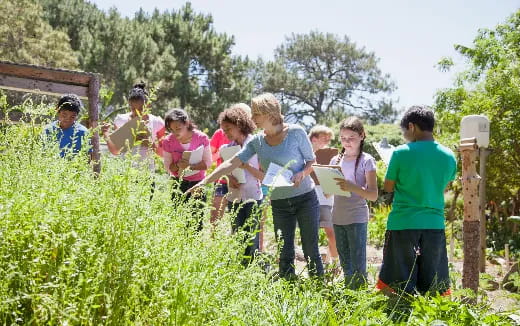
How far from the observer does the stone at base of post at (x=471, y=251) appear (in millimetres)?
3941

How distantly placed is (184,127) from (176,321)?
319 centimetres

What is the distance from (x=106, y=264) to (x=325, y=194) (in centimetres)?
242

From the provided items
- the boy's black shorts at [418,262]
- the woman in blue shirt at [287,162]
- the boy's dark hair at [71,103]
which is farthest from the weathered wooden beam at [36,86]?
the boy's black shorts at [418,262]

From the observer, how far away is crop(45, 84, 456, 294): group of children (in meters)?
3.27

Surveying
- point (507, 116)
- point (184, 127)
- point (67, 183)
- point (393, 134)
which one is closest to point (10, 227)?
point (67, 183)

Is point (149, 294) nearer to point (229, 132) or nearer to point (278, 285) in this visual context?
point (278, 285)

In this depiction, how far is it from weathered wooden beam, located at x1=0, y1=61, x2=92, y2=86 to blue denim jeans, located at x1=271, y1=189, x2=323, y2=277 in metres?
1.92

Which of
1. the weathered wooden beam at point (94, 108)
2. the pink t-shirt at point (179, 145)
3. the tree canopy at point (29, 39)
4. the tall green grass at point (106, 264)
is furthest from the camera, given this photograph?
the tree canopy at point (29, 39)

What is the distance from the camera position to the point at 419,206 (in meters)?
3.28

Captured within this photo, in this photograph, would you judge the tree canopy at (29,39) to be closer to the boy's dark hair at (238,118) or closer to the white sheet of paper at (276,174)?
the boy's dark hair at (238,118)

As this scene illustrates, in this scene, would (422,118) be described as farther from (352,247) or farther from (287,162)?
(352,247)

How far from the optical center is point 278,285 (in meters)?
2.88

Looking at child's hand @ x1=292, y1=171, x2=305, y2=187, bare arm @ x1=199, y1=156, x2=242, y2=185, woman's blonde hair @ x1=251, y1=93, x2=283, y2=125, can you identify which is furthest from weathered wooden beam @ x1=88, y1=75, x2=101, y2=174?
child's hand @ x1=292, y1=171, x2=305, y2=187

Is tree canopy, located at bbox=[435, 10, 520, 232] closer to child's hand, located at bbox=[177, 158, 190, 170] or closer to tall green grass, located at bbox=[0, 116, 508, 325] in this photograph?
child's hand, located at bbox=[177, 158, 190, 170]
